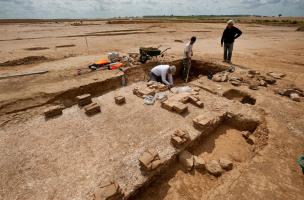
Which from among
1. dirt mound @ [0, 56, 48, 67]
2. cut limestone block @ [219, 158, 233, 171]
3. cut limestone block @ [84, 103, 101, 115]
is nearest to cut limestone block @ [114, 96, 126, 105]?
cut limestone block @ [84, 103, 101, 115]

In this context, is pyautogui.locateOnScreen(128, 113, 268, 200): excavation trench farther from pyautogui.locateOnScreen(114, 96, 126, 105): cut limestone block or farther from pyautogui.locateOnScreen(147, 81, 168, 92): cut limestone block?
pyautogui.locateOnScreen(114, 96, 126, 105): cut limestone block

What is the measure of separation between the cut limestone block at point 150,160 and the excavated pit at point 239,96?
343 centimetres

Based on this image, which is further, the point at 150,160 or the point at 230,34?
the point at 230,34

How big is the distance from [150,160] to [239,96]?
398 centimetres

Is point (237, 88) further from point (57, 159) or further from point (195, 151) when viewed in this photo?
point (57, 159)

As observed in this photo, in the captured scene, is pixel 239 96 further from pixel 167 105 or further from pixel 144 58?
pixel 144 58

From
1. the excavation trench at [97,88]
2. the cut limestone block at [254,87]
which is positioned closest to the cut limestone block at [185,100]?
the cut limestone block at [254,87]

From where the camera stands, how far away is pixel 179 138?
3.24 meters

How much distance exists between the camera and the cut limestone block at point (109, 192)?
226cm

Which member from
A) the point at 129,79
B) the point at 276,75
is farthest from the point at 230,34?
the point at 129,79

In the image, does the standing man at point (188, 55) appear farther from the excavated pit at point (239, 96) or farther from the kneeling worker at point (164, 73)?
the excavated pit at point (239, 96)

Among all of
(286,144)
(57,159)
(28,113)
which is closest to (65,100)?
(28,113)

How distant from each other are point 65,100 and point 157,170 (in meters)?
3.81

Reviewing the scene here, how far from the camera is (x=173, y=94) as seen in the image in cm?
517
